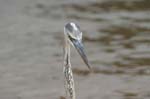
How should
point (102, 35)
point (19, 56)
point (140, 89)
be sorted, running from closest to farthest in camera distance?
point (140, 89), point (19, 56), point (102, 35)

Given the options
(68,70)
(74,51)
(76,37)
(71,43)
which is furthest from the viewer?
(74,51)

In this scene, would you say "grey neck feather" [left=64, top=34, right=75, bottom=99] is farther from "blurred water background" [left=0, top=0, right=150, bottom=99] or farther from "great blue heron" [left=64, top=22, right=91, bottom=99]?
"blurred water background" [left=0, top=0, right=150, bottom=99]

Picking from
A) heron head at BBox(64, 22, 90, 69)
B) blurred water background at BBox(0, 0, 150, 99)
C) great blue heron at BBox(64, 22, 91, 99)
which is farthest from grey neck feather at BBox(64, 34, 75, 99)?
blurred water background at BBox(0, 0, 150, 99)

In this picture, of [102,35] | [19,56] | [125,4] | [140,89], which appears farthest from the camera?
[125,4]

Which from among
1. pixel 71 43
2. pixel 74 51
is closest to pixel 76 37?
pixel 71 43

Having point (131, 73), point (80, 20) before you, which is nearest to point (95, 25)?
point (80, 20)

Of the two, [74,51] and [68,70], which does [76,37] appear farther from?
[74,51]

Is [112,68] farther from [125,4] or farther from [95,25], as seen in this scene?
[125,4]

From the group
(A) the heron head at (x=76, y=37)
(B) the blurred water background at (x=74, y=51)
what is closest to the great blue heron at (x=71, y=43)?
(A) the heron head at (x=76, y=37)

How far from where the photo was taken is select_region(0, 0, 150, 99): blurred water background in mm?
7766

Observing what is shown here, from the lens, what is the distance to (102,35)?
31.2ft

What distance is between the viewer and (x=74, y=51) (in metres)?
9.01

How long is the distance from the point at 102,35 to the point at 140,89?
6.56ft

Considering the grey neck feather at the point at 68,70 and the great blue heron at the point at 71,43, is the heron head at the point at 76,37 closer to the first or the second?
the great blue heron at the point at 71,43
